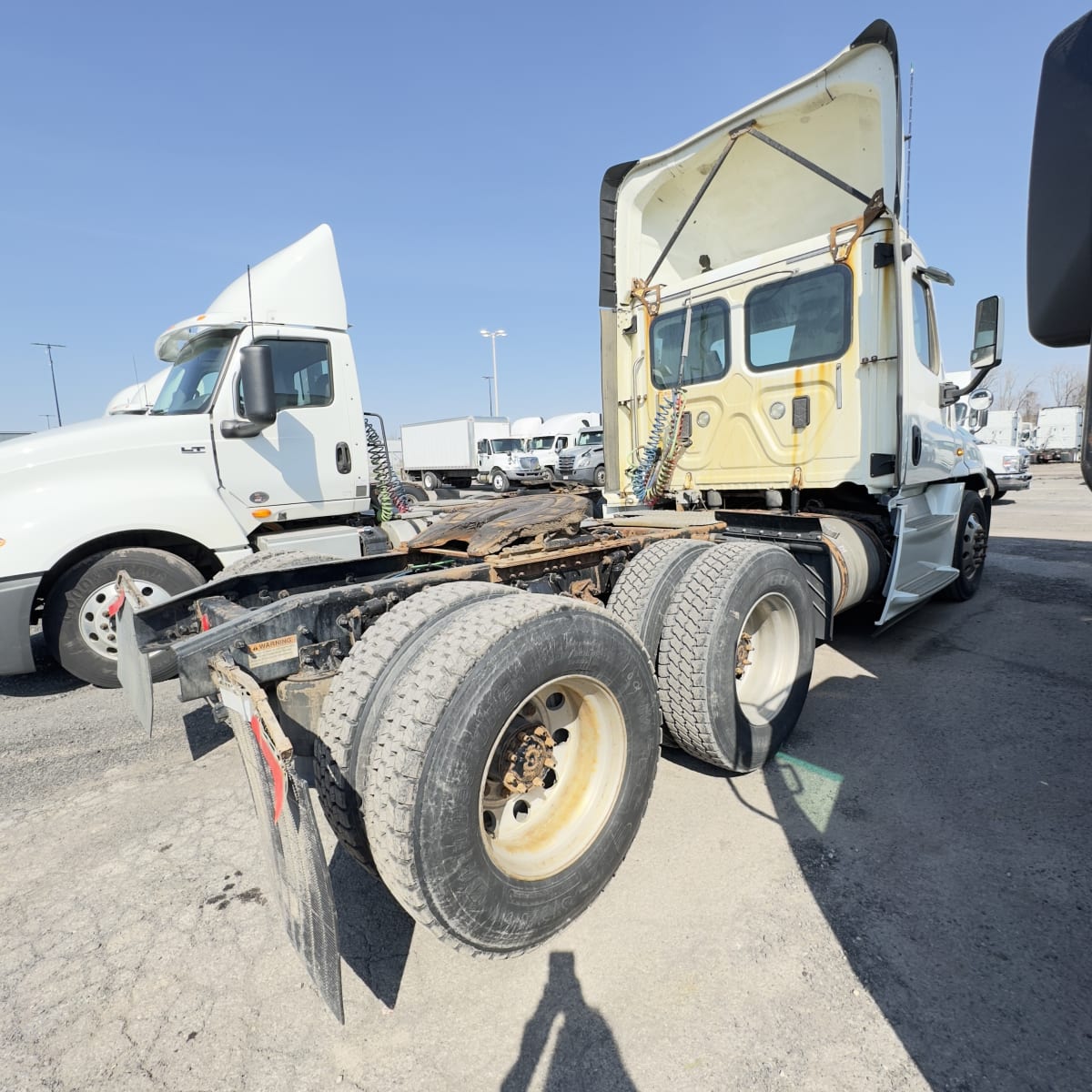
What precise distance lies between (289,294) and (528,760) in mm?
4998

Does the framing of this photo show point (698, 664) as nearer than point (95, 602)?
Yes

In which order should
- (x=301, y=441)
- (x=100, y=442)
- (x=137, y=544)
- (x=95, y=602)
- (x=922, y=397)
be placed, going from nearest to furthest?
(x=95, y=602) < (x=100, y=442) < (x=137, y=544) < (x=922, y=397) < (x=301, y=441)

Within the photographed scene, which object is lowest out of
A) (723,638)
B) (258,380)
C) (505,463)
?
(723,638)

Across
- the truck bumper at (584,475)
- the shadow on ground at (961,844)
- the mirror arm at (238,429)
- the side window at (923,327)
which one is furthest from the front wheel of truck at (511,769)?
the truck bumper at (584,475)

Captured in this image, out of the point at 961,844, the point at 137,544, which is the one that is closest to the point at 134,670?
the point at 137,544

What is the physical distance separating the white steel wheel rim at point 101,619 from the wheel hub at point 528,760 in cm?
347

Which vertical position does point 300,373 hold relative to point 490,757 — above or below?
above

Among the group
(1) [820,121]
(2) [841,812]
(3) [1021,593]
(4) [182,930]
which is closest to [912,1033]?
(2) [841,812]

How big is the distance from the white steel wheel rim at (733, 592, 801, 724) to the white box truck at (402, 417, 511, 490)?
1025 inches

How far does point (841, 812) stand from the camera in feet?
9.32

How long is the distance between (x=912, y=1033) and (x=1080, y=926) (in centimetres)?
87

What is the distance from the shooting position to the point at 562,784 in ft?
7.79

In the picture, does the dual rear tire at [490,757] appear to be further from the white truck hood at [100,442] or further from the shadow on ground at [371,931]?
the white truck hood at [100,442]

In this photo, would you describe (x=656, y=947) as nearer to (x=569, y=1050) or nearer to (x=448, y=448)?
(x=569, y=1050)
